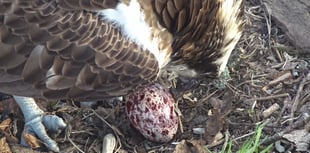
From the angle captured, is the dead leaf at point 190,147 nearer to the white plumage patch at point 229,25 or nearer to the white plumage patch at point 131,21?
the white plumage patch at point 229,25

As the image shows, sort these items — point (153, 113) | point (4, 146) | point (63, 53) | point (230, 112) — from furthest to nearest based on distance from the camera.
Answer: point (230, 112)
point (4, 146)
point (153, 113)
point (63, 53)

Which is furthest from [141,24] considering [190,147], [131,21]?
[190,147]

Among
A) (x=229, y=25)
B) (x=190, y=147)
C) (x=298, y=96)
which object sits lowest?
(x=190, y=147)

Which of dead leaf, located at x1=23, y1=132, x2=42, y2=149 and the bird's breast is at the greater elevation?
the bird's breast

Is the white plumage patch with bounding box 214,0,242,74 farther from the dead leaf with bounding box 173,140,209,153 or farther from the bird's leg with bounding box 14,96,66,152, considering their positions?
the bird's leg with bounding box 14,96,66,152

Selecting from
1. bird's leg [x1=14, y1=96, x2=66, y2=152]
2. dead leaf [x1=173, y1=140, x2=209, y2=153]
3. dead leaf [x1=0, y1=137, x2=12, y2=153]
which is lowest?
dead leaf [x1=173, y1=140, x2=209, y2=153]

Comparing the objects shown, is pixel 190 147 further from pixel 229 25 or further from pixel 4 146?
pixel 4 146

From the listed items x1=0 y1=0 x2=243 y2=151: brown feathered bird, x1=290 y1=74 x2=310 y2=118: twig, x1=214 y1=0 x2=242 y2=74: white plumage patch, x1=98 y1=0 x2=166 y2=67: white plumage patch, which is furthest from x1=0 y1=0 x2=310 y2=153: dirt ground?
x1=98 y1=0 x2=166 y2=67: white plumage patch

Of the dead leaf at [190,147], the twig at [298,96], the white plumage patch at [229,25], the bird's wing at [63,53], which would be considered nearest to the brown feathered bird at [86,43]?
the bird's wing at [63,53]
